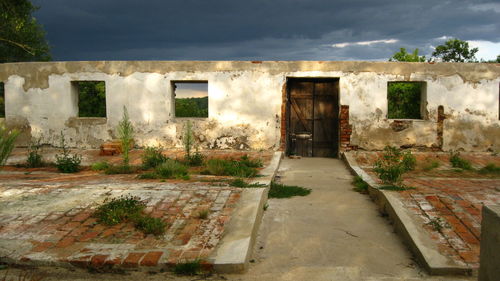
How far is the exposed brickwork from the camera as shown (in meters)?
10.3

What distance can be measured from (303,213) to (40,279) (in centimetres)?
336

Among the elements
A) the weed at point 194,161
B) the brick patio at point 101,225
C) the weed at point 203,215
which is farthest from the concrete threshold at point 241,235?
the weed at point 194,161

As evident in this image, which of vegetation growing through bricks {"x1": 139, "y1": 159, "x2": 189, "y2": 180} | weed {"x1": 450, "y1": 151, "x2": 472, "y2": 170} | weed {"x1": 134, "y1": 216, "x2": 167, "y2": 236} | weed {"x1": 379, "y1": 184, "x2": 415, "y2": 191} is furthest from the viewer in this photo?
weed {"x1": 450, "y1": 151, "x2": 472, "y2": 170}

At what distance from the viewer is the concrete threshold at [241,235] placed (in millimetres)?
3697

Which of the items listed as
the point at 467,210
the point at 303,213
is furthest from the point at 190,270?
the point at 467,210

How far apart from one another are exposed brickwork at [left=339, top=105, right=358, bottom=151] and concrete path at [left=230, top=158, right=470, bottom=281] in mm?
3632

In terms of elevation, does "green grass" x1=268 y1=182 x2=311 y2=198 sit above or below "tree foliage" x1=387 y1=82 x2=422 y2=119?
below

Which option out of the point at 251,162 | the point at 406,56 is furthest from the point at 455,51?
the point at 251,162

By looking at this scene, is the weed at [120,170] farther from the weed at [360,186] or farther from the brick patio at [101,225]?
the weed at [360,186]

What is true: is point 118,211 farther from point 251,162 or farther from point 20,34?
point 20,34

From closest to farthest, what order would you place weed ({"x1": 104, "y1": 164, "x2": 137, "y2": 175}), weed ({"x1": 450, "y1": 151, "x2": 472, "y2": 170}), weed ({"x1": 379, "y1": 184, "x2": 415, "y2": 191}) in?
weed ({"x1": 379, "y1": 184, "x2": 415, "y2": 191}), weed ({"x1": 104, "y1": 164, "x2": 137, "y2": 175}), weed ({"x1": 450, "y1": 151, "x2": 472, "y2": 170})

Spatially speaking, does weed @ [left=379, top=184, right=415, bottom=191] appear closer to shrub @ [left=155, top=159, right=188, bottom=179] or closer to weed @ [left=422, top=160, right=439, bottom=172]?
weed @ [left=422, top=160, right=439, bottom=172]

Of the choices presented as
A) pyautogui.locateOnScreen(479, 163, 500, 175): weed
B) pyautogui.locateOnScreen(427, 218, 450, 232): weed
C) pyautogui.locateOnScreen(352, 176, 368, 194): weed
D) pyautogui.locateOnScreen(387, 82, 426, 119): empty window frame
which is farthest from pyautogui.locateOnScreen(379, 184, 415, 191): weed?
pyautogui.locateOnScreen(387, 82, 426, 119): empty window frame

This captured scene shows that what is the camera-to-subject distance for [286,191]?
662 cm
